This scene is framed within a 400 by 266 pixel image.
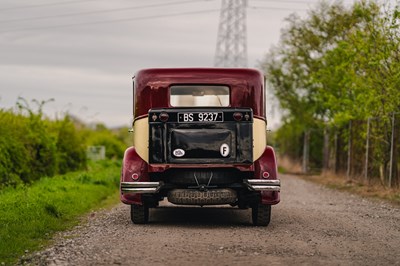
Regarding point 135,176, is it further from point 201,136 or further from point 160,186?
point 201,136

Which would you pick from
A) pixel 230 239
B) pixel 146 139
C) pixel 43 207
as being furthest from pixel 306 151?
pixel 230 239

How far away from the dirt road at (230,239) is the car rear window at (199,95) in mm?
2070

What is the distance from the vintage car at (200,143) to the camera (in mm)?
12062

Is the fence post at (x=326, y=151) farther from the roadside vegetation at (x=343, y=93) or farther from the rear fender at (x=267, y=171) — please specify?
the rear fender at (x=267, y=171)

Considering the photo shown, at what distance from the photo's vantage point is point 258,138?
1247 cm

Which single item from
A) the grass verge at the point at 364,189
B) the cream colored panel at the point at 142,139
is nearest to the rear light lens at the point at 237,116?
the cream colored panel at the point at 142,139

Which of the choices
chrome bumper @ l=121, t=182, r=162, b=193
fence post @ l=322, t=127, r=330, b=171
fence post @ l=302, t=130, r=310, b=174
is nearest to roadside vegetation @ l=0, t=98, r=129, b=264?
chrome bumper @ l=121, t=182, r=162, b=193

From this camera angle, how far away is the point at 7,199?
15.3 m

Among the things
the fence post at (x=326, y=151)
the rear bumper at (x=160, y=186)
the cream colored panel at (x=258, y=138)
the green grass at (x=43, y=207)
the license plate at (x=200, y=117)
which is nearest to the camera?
the green grass at (x=43, y=207)

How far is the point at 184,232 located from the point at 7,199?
5312 mm

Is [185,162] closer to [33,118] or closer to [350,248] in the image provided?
[350,248]

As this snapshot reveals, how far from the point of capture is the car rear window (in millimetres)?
12859

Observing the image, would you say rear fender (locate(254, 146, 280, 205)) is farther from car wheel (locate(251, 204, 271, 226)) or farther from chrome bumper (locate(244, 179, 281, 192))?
car wheel (locate(251, 204, 271, 226))

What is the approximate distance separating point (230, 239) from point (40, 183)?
1102 centimetres
